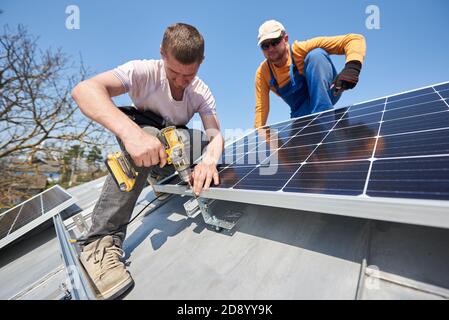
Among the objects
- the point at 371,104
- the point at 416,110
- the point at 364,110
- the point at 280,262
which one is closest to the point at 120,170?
the point at 280,262

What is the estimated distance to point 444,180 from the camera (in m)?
0.80

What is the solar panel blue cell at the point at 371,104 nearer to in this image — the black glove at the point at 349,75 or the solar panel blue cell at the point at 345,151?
the black glove at the point at 349,75

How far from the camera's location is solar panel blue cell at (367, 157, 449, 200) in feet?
2.51

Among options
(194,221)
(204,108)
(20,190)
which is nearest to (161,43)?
(204,108)

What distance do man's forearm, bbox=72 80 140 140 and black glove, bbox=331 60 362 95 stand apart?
9.54 ft

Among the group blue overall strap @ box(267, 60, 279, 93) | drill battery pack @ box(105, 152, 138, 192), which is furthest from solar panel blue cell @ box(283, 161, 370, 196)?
blue overall strap @ box(267, 60, 279, 93)

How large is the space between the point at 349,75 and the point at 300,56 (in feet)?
3.69

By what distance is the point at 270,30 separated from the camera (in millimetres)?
3383

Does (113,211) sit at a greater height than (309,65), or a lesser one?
lesser

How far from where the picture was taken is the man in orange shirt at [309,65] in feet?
9.75

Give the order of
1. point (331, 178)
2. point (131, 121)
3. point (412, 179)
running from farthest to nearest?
point (131, 121)
point (331, 178)
point (412, 179)

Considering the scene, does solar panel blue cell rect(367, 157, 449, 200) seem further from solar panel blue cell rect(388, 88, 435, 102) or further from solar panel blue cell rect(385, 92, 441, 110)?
solar panel blue cell rect(388, 88, 435, 102)

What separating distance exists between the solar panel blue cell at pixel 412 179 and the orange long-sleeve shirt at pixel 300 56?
2624mm

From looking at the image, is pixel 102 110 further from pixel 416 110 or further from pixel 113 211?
pixel 416 110
